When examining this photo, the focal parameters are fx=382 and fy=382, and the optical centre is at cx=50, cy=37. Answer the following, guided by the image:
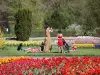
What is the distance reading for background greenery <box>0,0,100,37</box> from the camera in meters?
45.7

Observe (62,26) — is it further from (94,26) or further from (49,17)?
(94,26)

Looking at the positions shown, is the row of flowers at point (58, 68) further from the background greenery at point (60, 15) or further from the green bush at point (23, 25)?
the background greenery at point (60, 15)

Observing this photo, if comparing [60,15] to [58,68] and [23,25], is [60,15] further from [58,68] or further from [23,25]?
[58,68]

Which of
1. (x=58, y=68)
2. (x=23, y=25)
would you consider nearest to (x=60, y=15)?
(x=23, y=25)

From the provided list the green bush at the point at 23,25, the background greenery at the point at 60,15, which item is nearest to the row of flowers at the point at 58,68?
the green bush at the point at 23,25

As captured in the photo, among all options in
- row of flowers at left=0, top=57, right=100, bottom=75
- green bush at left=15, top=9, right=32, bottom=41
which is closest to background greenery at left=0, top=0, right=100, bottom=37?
green bush at left=15, top=9, right=32, bottom=41

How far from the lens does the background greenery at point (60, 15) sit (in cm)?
4568

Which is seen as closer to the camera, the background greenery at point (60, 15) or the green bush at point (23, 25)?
the green bush at point (23, 25)

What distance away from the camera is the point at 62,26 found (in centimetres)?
5831

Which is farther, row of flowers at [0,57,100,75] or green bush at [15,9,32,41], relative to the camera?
green bush at [15,9,32,41]

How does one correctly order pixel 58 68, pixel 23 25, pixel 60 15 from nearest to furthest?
pixel 58 68, pixel 23 25, pixel 60 15

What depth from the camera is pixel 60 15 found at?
5731cm

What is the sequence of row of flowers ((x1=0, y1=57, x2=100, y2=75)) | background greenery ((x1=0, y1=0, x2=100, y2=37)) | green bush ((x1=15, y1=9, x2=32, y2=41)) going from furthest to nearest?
background greenery ((x1=0, y1=0, x2=100, y2=37))
green bush ((x1=15, y1=9, x2=32, y2=41))
row of flowers ((x1=0, y1=57, x2=100, y2=75))

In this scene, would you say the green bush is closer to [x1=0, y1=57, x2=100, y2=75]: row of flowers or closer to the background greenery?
the background greenery
